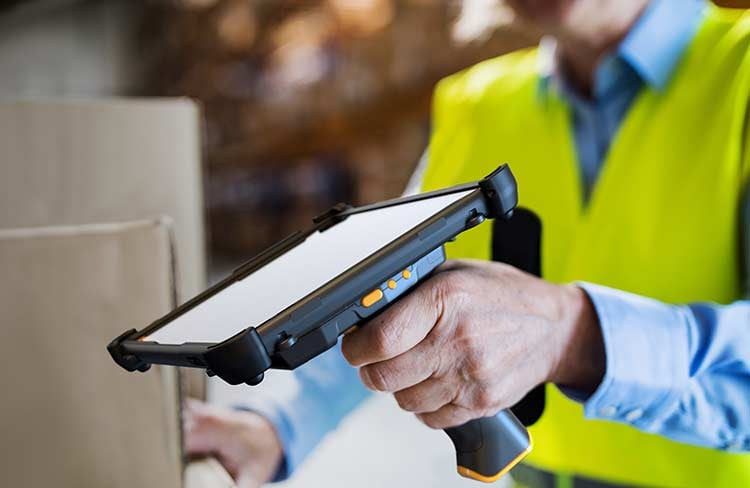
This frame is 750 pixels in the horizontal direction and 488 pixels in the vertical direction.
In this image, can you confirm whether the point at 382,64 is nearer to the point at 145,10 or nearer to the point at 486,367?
the point at 486,367

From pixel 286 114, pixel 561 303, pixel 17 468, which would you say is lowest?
pixel 286 114

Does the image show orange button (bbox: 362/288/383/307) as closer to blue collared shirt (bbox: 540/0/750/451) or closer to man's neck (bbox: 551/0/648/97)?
blue collared shirt (bbox: 540/0/750/451)

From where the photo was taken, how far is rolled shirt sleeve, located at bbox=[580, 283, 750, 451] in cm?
38

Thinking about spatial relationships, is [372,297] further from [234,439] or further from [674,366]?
[234,439]

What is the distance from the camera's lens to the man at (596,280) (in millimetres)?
357

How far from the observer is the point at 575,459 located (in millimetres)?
532

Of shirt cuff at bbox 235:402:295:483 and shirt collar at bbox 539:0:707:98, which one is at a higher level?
shirt collar at bbox 539:0:707:98

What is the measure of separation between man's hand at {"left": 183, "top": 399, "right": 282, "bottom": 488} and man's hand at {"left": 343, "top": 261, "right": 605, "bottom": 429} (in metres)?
0.21

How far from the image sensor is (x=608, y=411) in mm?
394

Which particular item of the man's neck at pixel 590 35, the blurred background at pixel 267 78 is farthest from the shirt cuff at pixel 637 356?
the blurred background at pixel 267 78

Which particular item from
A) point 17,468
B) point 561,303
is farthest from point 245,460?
point 561,303

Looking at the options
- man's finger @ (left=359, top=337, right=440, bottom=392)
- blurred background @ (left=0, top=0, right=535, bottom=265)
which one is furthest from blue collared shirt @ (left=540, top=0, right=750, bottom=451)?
blurred background @ (left=0, top=0, right=535, bottom=265)

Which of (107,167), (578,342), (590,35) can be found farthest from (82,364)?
(590,35)

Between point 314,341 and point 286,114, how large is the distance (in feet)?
9.97
